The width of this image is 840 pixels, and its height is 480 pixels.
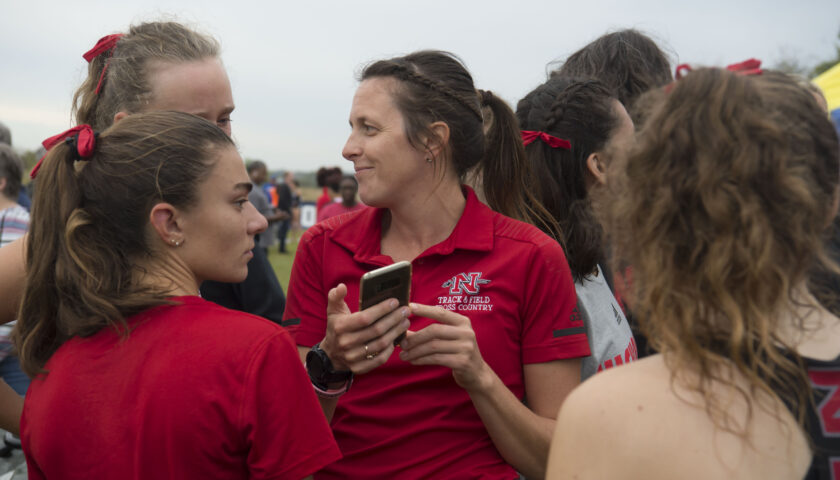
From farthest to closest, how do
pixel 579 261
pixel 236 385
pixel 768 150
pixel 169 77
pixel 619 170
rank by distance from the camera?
pixel 579 261 → pixel 169 77 → pixel 236 385 → pixel 619 170 → pixel 768 150

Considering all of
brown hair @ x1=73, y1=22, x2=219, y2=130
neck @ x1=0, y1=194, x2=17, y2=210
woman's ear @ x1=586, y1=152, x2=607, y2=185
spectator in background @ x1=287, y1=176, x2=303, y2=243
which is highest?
brown hair @ x1=73, y1=22, x2=219, y2=130

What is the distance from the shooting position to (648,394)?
3.81ft

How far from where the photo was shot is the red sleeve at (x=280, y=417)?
1533mm

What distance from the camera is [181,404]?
4.86 feet

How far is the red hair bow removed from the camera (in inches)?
101

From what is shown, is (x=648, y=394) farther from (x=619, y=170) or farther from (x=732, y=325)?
(x=619, y=170)

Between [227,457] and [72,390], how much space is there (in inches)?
15.2

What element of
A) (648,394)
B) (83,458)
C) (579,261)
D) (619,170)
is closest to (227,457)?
(83,458)

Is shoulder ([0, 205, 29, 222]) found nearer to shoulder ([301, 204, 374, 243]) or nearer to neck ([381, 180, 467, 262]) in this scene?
shoulder ([301, 204, 374, 243])

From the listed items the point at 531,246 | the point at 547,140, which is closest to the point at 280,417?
the point at 531,246

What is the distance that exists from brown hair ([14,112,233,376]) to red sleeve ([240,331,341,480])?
33cm

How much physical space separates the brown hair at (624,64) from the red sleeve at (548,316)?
1624 mm

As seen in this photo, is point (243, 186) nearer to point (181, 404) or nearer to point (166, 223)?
point (166, 223)

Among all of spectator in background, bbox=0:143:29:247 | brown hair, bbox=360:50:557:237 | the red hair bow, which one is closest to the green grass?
spectator in background, bbox=0:143:29:247
